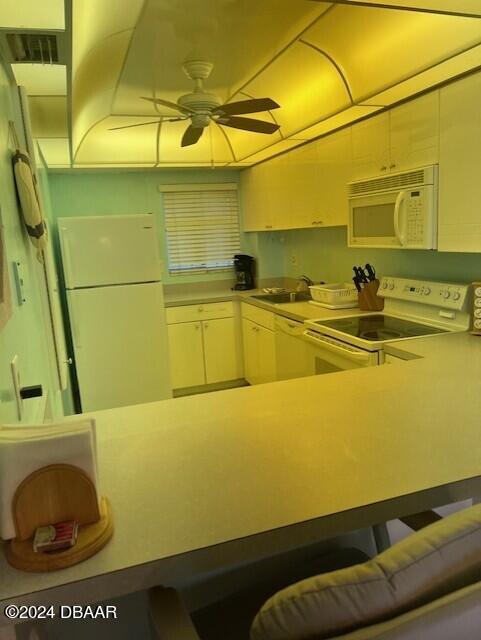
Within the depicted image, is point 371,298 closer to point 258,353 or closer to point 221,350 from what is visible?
point 258,353

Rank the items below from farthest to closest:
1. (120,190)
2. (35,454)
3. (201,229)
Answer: (201,229) → (120,190) → (35,454)

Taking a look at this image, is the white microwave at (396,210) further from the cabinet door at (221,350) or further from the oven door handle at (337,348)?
the cabinet door at (221,350)

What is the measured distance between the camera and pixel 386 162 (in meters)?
2.62

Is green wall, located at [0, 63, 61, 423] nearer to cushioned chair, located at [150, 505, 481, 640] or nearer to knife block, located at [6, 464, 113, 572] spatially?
knife block, located at [6, 464, 113, 572]

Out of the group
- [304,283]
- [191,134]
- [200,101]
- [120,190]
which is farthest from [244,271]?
[200,101]

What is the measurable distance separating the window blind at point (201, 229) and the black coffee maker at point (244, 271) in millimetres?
151

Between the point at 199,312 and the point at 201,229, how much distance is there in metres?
1.03

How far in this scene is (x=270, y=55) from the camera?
2408mm

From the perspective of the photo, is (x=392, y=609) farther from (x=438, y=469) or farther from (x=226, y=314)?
(x=226, y=314)

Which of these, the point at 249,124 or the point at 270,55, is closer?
the point at 270,55

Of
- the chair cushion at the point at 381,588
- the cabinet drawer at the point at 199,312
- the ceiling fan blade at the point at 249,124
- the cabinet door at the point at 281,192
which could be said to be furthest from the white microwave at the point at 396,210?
the chair cushion at the point at 381,588

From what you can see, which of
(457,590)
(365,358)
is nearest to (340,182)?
(365,358)

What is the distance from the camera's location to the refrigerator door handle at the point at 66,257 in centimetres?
354

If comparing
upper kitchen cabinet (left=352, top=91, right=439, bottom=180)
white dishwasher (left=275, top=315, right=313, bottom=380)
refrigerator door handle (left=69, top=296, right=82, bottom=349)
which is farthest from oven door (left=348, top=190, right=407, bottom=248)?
refrigerator door handle (left=69, top=296, right=82, bottom=349)
